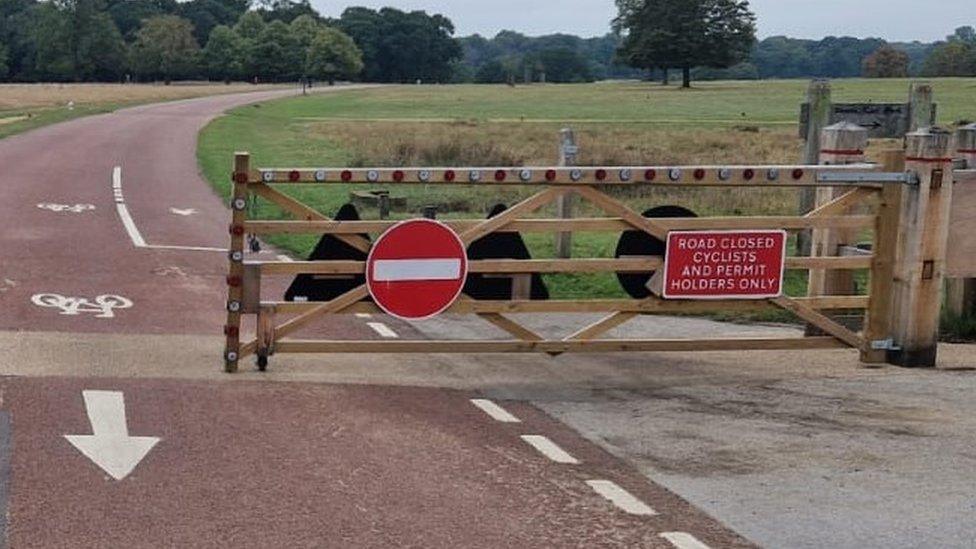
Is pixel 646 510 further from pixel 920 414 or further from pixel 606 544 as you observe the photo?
pixel 920 414

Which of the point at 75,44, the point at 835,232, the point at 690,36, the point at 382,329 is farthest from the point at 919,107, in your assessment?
the point at 75,44

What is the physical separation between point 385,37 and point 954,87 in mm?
110330

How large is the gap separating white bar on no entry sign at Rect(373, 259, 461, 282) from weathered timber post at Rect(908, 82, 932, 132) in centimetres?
697

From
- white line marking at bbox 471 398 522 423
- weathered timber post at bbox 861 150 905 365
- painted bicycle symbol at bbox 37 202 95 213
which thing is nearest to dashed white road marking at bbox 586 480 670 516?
white line marking at bbox 471 398 522 423

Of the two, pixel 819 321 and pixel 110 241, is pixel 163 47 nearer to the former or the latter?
pixel 110 241

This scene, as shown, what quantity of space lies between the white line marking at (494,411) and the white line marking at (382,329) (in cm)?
247

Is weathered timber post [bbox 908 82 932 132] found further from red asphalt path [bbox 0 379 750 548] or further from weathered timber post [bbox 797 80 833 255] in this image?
red asphalt path [bbox 0 379 750 548]

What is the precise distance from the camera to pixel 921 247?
9.84 meters

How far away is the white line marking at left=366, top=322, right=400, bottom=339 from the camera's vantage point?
10734 millimetres

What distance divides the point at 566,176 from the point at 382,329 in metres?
2.71

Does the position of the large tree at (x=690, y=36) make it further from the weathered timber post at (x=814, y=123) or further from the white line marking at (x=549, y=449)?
the white line marking at (x=549, y=449)

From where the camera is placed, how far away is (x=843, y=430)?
779 centimetres

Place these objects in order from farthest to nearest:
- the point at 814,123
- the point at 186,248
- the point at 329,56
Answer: the point at 329,56
the point at 186,248
the point at 814,123

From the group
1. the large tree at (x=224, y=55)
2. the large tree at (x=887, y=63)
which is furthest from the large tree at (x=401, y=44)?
the large tree at (x=887, y=63)
